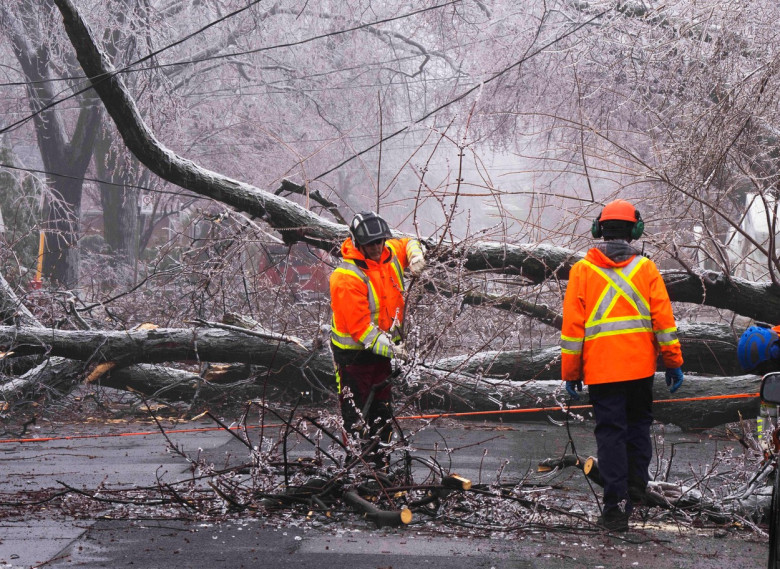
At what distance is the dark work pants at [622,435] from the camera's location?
15.4 feet

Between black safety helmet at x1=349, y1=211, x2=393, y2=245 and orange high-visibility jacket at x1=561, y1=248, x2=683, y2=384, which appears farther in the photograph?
black safety helmet at x1=349, y1=211, x2=393, y2=245

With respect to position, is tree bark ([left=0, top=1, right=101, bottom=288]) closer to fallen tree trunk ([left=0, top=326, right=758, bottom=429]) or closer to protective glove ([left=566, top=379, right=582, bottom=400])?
fallen tree trunk ([left=0, top=326, right=758, bottom=429])

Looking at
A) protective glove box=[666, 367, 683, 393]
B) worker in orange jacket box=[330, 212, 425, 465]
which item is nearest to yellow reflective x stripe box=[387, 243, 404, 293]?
worker in orange jacket box=[330, 212, 425, 465]

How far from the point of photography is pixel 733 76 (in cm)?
1062

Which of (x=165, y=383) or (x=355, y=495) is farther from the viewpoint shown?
(x=165, y=383)

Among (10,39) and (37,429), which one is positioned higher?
(10,39)

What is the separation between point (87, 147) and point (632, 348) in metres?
19.2

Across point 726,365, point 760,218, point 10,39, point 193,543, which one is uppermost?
point 10,39

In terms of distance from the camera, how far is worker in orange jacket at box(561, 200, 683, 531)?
473 cm

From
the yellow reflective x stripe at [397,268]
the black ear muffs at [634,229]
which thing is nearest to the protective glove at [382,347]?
the yellow reflective x stripe at [397,268]

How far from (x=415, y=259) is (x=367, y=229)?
0.43m

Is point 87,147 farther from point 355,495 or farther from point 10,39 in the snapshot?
point 355,495

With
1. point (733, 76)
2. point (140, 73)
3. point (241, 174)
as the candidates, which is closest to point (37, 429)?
point (733, 76)

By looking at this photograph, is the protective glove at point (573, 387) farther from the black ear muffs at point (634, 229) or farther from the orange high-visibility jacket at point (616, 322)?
the black ear muffs at point (634, 229)
